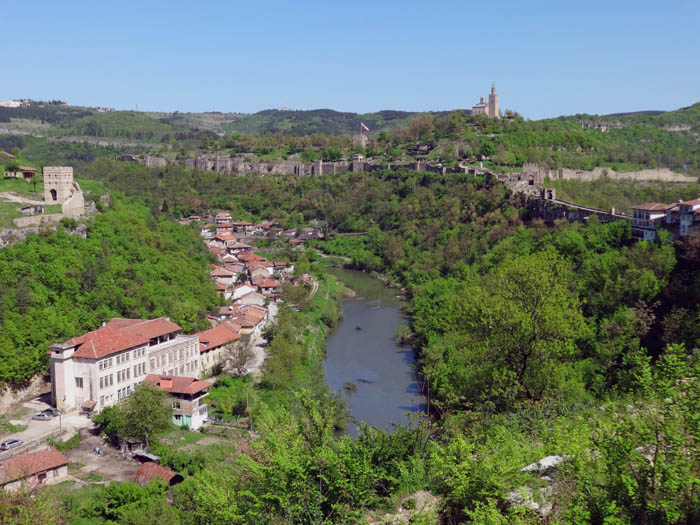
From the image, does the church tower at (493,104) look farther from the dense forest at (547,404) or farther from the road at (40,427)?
the road at (40,427)

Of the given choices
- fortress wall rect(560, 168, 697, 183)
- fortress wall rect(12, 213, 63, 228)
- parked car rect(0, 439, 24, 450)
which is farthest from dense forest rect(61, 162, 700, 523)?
fortress wall rect(12, 213, 63, 228)

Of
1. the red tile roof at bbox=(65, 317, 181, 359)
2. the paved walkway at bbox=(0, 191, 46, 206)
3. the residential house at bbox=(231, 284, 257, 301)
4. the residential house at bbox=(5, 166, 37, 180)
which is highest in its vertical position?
the residential house at bbox=(5, 166, 37, 180)

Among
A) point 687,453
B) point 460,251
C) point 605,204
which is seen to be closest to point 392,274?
point 460,251

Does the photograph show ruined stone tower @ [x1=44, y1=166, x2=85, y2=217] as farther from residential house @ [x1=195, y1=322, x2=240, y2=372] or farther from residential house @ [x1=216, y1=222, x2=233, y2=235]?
residential house @ [x1=216, y1=222, x2=233, y2=235]

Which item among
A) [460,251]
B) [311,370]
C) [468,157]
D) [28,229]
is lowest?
[311,370]

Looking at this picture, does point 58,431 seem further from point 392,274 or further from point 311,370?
point 392,274

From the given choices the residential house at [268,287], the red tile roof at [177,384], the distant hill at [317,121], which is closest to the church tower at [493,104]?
the residential house at [268,287]
